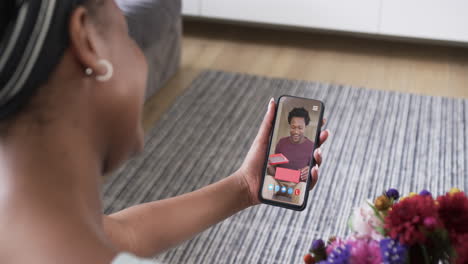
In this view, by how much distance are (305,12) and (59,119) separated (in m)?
2.64

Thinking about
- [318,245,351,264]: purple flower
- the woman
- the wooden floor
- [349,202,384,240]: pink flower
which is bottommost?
the wooden floor

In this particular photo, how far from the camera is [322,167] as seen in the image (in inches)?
85.4

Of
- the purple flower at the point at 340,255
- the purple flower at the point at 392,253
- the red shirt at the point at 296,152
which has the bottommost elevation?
the red shirt at the point at 296,152

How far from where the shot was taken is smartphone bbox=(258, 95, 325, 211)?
1.15 metres

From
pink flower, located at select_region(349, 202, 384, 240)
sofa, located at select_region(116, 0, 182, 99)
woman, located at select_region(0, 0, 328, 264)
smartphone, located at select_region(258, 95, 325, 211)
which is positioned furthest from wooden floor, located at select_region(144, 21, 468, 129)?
woman, located at select_region(0, 0, 328, 264)

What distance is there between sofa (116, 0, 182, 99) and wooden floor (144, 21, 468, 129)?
0.07 meters

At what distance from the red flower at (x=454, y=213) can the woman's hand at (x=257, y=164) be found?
308 millimetres

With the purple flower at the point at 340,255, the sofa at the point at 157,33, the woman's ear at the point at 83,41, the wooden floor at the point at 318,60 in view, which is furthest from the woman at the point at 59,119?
the wooden floor at the point at 318,60

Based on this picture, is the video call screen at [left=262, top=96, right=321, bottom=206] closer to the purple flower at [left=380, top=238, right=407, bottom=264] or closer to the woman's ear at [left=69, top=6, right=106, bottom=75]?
the purple flower at [left=380, top=238, right=407, bottom=264]

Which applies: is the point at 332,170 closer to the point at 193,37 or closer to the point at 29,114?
the point at 193,37

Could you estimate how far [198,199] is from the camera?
3.38 ft

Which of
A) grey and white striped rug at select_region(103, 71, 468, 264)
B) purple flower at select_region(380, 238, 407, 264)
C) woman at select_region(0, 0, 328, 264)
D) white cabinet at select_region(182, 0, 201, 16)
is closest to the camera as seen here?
woman at select_region(0, 0, 328, 264)

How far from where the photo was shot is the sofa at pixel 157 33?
237cm

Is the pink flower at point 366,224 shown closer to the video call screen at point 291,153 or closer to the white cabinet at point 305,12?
the video call screen at point 291,153
